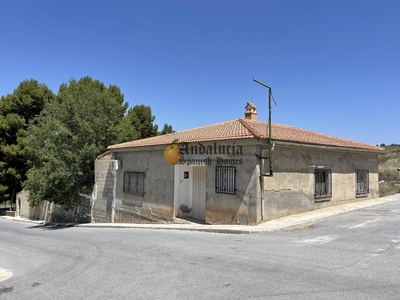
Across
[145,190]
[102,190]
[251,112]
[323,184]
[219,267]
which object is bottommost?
[219,267]

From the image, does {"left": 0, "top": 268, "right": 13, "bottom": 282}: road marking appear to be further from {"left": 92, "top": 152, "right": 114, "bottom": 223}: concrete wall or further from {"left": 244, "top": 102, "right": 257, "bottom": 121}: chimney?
{"left": 244, "top": 102, "right": 257, "bottom": 121}: chimney

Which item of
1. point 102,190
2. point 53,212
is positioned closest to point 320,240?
point 102,190

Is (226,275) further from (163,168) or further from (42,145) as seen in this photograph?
(42,145)

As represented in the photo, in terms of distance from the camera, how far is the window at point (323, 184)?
14539 millimetres

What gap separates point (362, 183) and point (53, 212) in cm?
2288

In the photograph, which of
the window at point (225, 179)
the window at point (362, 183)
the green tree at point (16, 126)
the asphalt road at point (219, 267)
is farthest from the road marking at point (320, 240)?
the green tree at point (16, 126)

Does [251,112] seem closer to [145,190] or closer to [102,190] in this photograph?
[145,190]

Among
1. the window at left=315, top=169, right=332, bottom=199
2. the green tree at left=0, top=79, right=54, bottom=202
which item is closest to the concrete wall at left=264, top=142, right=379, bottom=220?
the window at left=315, top=169, right=332, bottom=199

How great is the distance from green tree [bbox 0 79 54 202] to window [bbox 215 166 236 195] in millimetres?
25585

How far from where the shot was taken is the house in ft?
40.0

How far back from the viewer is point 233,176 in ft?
41.3

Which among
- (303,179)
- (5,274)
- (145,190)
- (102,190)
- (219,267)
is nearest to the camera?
(219,267)

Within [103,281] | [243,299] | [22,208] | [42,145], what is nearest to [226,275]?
[243,299]

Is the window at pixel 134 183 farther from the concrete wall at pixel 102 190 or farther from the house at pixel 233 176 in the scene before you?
the concrete wall at pixel 102 190
